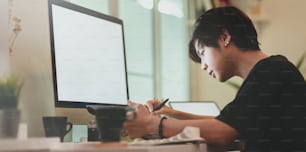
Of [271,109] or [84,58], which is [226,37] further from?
[84,58]

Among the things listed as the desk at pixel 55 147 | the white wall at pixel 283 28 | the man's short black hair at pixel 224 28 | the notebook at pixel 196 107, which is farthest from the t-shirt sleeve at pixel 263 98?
the white wall at pixel 283 28

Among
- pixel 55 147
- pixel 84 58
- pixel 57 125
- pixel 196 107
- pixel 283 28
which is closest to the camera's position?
pixel 55 147

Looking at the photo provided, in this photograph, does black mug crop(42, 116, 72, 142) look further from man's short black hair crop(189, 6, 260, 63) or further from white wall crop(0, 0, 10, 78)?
man's short black hair crop(189, 6, 260, 63)

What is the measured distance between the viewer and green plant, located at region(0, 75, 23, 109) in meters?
0.74

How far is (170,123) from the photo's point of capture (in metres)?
0.98

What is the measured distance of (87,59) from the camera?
1.13 metres

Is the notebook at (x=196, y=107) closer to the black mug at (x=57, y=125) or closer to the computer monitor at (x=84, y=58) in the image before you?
the computer monitor at (x=84, y=58)

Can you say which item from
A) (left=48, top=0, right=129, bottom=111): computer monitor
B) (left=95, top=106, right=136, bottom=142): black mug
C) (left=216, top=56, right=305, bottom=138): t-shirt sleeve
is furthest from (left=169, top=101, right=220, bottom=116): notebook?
(left=95, top=106, right=136, bottom=142): black mug

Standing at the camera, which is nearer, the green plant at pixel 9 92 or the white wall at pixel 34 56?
the green plant at pixel 9 92

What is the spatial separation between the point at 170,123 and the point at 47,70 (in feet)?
1.22

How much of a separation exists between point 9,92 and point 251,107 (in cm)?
47

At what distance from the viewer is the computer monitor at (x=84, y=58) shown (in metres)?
1.06

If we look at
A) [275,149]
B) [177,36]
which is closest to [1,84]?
[275,149]

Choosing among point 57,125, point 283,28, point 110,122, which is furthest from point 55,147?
point 283,28
